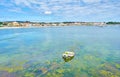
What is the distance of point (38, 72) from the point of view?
690 inches

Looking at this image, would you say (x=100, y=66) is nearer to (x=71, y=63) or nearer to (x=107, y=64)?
(x=107, y=64)

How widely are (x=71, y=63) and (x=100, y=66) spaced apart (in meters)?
3.66

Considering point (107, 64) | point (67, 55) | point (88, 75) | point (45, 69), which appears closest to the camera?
point (88, 75)

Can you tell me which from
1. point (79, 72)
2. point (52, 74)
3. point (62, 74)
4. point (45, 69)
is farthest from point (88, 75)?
point (45, 69)

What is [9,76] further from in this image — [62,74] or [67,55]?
[67,55]

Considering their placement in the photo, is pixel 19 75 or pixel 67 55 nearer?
pixel 19 75

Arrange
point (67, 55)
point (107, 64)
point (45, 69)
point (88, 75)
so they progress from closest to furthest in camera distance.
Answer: point (88, 75)
point (45, 69)
point (107, 64)
point (67, 55)

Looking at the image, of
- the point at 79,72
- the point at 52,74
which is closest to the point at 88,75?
the point at 79,72

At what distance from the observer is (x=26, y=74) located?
17156 mm

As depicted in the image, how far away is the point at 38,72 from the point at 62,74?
2615 mm

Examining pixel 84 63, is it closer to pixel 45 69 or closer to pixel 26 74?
pixel 45 69

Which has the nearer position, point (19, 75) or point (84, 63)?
point (19, 75)

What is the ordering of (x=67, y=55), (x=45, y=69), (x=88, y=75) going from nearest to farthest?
(x=88, y=75) < (x=45, y=69) < (x=67, y=55)

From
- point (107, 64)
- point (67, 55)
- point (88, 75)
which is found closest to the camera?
point (88, 75)
